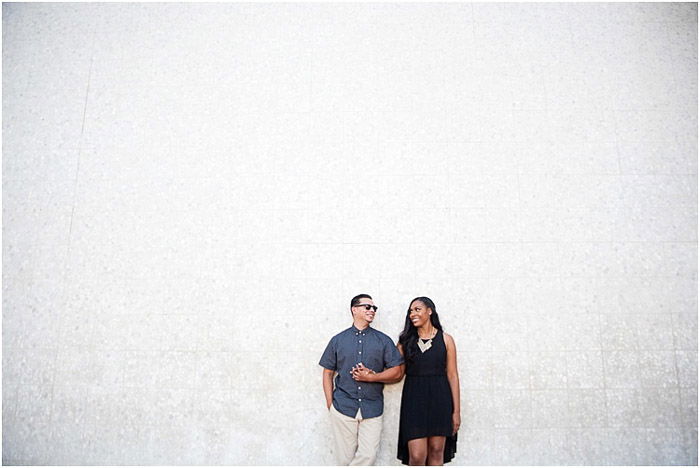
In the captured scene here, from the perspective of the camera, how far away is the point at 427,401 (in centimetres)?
270

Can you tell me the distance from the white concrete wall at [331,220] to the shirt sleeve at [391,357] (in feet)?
1.20

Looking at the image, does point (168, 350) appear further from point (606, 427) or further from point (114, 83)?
point (606, 427)

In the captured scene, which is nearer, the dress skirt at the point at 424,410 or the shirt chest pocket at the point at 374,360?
the dress skirt at the point at 424,410

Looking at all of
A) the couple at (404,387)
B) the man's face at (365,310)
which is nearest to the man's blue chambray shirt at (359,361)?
the couple at (404,387)

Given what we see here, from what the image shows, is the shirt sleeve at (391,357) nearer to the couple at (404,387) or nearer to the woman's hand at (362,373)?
the couple at (404,387)

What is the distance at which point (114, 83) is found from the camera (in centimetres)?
381

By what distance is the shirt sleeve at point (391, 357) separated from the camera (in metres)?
2.78

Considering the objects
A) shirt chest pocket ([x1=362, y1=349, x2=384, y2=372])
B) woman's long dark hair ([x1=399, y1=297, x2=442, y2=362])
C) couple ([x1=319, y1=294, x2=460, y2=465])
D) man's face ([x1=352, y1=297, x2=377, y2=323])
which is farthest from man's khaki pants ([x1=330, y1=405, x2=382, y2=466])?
man's face ([x1=352, y1=297, x2=377, y2=323])

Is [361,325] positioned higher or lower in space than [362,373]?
higher

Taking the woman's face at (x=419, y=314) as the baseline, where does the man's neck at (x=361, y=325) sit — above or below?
below

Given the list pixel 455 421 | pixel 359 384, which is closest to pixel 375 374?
pixel 359 384

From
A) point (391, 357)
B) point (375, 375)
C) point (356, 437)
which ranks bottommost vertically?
point (356, 437)

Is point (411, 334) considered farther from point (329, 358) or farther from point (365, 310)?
point (329, 358)

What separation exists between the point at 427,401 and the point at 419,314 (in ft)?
1.72
